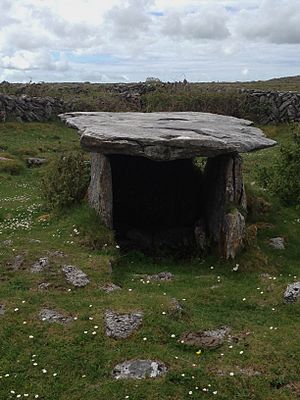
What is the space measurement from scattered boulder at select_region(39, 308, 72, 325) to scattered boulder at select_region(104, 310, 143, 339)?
2.89ft

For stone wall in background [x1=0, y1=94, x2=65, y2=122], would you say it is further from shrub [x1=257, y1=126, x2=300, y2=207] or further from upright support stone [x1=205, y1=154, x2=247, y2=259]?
upright support stone [x1=205, y1=154, x2=247, y2=259]

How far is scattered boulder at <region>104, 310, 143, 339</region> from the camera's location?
38.0 ft

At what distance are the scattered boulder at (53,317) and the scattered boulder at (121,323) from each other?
2.89 feet

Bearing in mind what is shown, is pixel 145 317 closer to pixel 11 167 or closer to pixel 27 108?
pixel 11 167

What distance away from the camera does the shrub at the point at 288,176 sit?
65.6 ft

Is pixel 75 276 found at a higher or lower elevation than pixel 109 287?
higher

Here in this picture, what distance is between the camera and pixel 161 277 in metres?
14.9

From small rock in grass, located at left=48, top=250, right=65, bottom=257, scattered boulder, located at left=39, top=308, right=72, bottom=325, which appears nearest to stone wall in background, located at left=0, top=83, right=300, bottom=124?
small rock in grass, located at left=48, top=250, right=65, bottom=257

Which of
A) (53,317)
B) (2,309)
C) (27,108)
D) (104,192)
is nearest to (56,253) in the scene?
(104,192)

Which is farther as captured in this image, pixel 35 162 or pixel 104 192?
pixel 35 162

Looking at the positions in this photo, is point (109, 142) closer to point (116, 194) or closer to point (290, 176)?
point (116, 194)

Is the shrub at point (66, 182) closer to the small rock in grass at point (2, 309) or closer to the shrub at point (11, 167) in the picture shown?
the small rock in grass at point (2, 309)

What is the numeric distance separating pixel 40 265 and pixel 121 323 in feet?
12.7

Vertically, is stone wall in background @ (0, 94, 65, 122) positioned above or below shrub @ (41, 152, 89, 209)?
above
